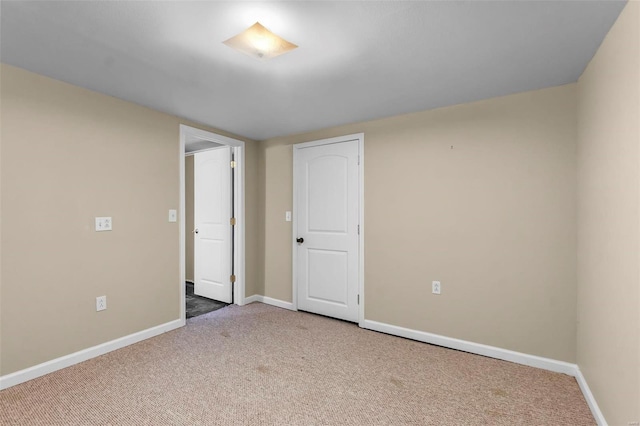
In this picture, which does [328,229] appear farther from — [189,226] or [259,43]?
[189,226]

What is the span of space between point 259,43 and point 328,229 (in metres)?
2.23

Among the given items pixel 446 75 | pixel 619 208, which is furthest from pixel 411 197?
pixel 619 208

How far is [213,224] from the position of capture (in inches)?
171

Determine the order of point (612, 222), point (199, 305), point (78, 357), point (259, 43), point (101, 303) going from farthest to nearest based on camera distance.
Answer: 1. point (199, 305)
2. point (101, 303)
3. point (78, 357)
4. point (259, 43)
5. point (612, 222)

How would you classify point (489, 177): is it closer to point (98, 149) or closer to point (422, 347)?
point (422, 347)

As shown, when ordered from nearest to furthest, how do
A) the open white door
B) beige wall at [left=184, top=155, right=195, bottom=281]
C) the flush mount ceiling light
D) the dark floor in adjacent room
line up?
1. the flush mount ceiling light
2. the dark floor in adjacent room
3. the open white door
4. beige wall at [left=184, top=155, right=195, bottom=281]

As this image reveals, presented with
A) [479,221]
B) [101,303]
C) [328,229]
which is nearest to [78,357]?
[101,303]

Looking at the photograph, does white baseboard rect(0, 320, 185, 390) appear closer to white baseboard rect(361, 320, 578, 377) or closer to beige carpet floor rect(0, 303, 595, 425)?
beige carpet floor rect(0, 303, 595, 425)

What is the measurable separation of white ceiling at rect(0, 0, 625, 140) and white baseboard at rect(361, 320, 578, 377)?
2.10 meters

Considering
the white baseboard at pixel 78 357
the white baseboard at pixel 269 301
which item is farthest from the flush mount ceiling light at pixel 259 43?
the white baseboard at pixel 269 301

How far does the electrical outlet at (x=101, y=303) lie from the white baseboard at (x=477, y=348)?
2.40m

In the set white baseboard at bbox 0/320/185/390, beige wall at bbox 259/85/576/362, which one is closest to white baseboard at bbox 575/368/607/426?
beige wall at bbox 259/85/576/362

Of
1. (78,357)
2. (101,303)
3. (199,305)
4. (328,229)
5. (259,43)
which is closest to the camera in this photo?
(259,43)

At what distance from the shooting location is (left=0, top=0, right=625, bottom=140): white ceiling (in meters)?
1.54
